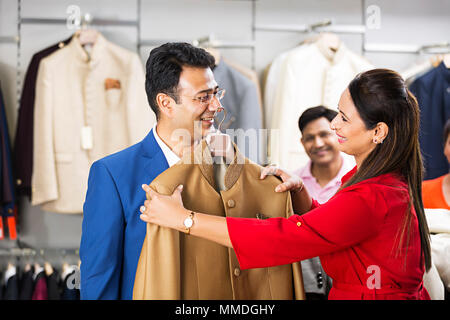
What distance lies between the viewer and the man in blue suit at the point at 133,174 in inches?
39.3

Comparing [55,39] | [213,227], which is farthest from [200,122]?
[55,39]

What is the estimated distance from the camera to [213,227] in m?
0.95

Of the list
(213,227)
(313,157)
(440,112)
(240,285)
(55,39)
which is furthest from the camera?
(440,112)

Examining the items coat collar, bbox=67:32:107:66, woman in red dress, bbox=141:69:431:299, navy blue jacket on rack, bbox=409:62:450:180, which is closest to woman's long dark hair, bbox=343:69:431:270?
woman in red dress, bbox=141:69:431:299

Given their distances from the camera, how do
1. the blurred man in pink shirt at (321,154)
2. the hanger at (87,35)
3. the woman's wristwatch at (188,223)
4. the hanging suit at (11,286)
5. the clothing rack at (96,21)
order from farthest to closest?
the hanger at (87,35) < the hanging suit at (11,286) < the blurred man in pink shirt at (321,154) < the clothing rack at (96,21) < the woman's wristwatch at (188,223)

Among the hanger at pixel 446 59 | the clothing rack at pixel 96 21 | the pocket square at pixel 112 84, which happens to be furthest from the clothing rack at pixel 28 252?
the hanger at pixel 446 59

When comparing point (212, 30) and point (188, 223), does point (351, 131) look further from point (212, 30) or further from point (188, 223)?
point (212, 30)

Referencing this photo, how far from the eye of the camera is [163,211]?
0.95 metres

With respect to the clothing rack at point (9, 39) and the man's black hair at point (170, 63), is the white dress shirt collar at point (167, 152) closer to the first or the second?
the man's black hair at point (170, 63)

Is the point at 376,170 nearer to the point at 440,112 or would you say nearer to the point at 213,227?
the point at 213,227

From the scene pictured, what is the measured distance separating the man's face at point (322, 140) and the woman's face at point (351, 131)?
0.74 meters

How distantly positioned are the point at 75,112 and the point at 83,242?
1.18 metres

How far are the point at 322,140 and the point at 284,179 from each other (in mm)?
721

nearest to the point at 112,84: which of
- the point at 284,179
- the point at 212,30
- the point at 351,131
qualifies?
the point at 212,30
